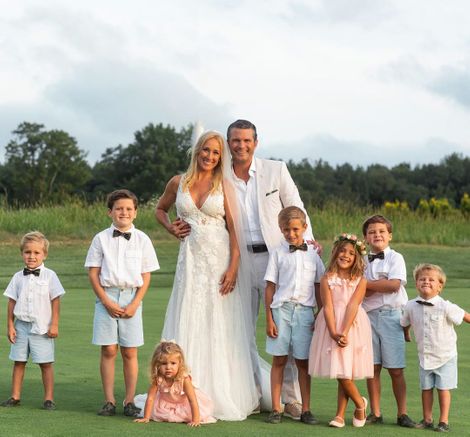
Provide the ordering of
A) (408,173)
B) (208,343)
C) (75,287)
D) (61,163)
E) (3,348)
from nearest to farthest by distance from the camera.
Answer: (208,343)
(3,348)
(75,287)
(408,173)
(61,163)

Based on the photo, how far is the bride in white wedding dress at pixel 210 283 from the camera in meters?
6.92

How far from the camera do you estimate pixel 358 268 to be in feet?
21.5

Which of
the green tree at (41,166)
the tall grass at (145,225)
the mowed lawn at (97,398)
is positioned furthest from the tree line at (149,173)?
the mowed lawn at (97,398)

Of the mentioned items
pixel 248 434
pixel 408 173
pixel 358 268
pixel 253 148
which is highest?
pixel 408 173

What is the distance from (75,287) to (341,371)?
1072 centimetres

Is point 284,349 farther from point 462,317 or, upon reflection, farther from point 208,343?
Result: point 462,317

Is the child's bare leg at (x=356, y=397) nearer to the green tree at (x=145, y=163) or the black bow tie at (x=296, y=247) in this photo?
the black bow tie at (x=296, y=247)

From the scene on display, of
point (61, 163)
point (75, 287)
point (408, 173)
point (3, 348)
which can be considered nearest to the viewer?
point (3, 348)

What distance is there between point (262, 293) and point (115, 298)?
44.2 inches

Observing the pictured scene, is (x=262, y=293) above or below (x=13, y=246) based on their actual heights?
below

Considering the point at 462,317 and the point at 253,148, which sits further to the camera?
the point at 253,148

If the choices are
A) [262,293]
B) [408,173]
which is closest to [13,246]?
[262,293]

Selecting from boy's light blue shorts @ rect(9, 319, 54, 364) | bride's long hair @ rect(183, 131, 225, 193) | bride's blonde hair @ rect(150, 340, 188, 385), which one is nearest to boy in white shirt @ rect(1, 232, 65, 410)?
boy's light blue shorts @ rect(9, 319, 54, 364)

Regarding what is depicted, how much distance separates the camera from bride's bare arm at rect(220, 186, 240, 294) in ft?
22.7
